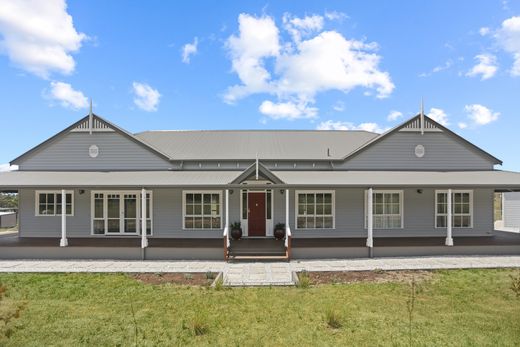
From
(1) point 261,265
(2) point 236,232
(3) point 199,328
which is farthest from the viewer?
(2) point 236,232

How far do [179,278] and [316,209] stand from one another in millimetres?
7795

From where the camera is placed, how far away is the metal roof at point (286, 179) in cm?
1385

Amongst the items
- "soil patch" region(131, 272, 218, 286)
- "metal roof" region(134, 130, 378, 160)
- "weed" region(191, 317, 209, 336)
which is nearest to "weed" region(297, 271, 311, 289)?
"soil patch" region(131, 272, 218, 286)

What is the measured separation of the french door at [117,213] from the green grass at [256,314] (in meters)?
5.97

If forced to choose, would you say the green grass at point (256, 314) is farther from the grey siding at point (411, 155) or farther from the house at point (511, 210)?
the house at point (511, 210)

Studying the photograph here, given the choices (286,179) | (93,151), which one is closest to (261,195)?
(286,179)

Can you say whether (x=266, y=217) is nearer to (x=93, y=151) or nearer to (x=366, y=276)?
(x=366, y=276)

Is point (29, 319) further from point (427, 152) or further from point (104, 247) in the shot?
point (427, 152)

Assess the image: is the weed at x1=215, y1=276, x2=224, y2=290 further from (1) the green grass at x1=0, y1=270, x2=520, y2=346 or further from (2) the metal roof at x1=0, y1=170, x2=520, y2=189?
(2) the metal roof at x1=0, y1=170, x2=520, y2=189

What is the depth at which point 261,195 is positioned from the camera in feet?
52.1

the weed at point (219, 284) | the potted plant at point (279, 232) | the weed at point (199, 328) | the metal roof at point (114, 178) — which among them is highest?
the metal roof at point (114, 178)

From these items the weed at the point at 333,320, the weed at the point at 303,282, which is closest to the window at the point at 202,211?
the weed at the point at 303,282

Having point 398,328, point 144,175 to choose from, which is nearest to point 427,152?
point 398,328

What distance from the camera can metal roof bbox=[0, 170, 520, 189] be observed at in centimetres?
1385
